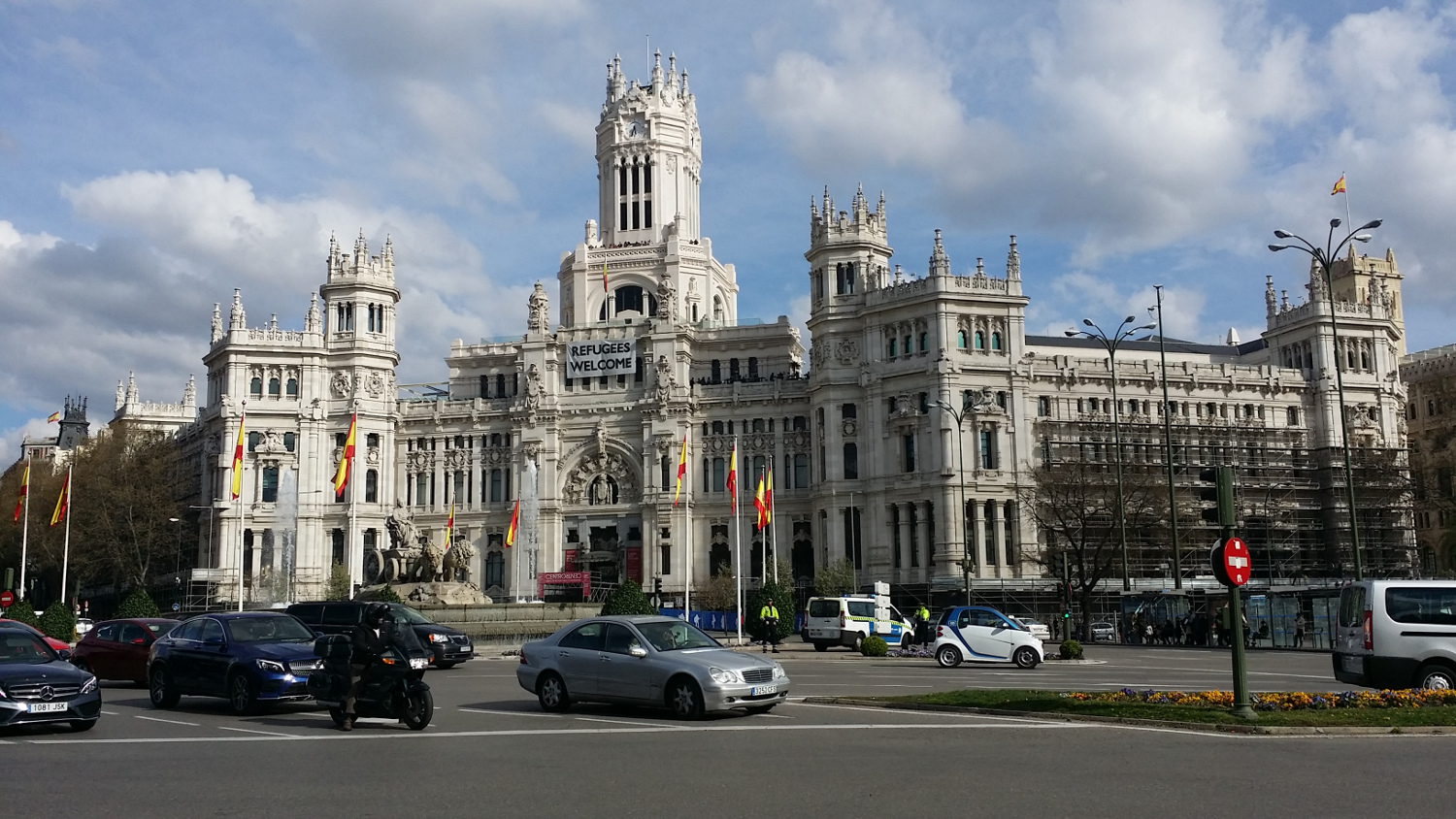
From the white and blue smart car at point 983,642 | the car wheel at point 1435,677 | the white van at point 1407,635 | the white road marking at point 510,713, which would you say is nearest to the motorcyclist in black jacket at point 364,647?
the white road marking at point 510,713

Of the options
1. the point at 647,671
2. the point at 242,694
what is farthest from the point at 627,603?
the point at 647,671

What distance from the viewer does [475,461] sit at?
340ft

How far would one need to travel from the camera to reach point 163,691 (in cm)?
2381

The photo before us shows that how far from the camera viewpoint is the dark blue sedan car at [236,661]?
2217 centimetres

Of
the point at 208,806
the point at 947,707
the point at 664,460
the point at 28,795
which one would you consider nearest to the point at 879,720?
the point at 947,707

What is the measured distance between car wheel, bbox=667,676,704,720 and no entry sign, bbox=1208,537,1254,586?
27.9ft

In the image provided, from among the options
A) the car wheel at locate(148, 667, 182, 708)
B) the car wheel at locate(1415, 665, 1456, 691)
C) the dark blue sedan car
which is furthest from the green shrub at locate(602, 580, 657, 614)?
the car wheel at locate(1415, 665, 1456, 691)

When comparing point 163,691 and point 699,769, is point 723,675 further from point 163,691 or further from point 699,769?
point 163,691

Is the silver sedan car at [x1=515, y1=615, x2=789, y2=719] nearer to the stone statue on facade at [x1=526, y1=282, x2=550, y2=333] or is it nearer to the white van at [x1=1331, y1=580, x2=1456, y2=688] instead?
the white van at [x1=1331, y1=580, x2=1456, y2=688]

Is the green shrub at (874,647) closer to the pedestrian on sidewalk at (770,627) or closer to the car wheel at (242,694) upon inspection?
the pedestrian on sidewalk at (770,627)

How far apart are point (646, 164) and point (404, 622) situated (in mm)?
83490

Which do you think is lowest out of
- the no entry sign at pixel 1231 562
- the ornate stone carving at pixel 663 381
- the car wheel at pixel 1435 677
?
the car wheel at pixel 1435 677

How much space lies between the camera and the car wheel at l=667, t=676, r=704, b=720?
21.1 metres

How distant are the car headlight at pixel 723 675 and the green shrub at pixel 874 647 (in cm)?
2349
